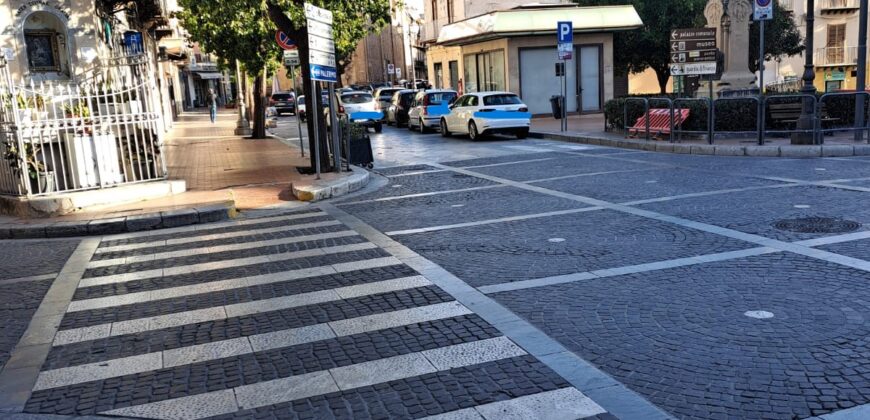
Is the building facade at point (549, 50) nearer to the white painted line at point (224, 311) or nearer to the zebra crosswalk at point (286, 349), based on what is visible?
the zebra crosswalk at point (286, 349)

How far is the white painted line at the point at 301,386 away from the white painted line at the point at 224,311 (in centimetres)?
150

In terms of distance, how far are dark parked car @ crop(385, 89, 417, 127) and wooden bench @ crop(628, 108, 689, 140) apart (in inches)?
546

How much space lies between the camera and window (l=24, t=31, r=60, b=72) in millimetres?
16438

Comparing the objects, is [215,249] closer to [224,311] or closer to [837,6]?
[224,311]

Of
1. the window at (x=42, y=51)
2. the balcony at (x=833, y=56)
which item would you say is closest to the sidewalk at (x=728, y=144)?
the window at (x=42, y=51)

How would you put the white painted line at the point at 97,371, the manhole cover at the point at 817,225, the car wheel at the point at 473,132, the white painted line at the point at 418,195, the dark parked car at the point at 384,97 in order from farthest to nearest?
the dark parked car at the point at 384,97 < the car wheel at the point at 473,132 < the white painted line at the point at 418,195 < the manhole cover at the point at 817,225 < the white painted line at the point at 97,371

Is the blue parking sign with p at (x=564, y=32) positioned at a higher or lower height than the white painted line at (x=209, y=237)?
higher

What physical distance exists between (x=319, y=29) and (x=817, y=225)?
8945mm

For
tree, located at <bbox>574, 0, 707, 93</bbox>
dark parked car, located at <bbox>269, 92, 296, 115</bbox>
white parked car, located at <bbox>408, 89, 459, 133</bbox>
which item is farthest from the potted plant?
dark parked car, located at <bbox>269, 92, 296, 115</bbox>

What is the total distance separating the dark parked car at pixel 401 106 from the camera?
3167 cm

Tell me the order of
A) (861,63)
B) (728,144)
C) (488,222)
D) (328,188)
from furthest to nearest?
(728,144) → (861,63) → (328,188) → (488,222)

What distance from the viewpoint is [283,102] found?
51250 millimetres

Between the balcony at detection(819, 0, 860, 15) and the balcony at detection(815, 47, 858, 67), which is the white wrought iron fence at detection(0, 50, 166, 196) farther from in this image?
the balcony at detection(815, 47, 858, 67)

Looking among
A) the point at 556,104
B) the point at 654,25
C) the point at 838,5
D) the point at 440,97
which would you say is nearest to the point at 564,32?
the point at 556,104
